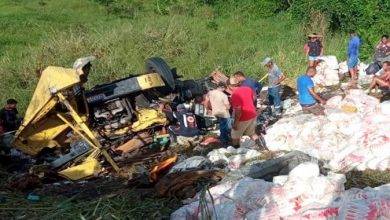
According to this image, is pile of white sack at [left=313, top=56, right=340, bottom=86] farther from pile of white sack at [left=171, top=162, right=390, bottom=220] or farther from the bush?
pile of white sack at [left=171, top=162, right=390, bottom=220]

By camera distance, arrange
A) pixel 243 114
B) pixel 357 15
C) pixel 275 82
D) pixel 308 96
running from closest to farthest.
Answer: pixel 243 114 → pixel 308 96 → pixel 275 82 → pixel 357 15

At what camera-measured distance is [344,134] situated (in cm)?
881

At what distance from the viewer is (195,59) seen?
703 inches

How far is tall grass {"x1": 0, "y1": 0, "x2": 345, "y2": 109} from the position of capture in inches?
640

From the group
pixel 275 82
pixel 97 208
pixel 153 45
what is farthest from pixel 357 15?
pixel 97 208

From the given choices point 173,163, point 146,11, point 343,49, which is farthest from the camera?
point 146,11

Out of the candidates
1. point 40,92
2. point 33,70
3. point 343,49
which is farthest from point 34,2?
point 40,92

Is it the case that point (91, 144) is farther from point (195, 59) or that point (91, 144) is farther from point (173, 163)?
point (195, 59)

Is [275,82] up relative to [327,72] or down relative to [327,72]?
up

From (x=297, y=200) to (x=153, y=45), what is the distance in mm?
13470

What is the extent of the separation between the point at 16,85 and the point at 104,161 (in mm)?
7193

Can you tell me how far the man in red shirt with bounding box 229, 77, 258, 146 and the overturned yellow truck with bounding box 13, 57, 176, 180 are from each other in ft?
6.18

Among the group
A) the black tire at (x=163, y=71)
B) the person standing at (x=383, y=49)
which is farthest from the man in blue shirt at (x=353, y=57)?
the black tire at (x=163, y=71)

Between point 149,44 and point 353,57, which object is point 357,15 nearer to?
point 353,57
